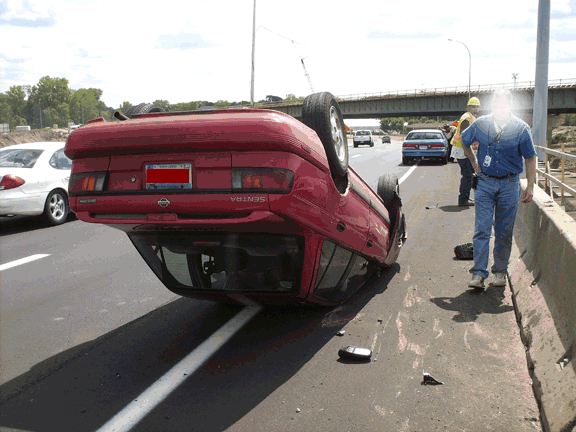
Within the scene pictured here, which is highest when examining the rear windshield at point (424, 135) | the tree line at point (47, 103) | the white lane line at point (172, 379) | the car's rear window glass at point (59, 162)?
the tree line at point (47, 103)

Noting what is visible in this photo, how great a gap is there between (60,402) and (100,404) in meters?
0.27

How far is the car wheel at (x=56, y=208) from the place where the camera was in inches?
423

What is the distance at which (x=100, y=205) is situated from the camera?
3631 millimetres

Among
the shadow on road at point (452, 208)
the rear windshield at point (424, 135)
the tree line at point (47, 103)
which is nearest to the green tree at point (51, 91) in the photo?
the tree line at point (47, 103)

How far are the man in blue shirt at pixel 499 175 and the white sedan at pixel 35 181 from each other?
811cm

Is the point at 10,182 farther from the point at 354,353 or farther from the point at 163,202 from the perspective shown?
the point at 354,353

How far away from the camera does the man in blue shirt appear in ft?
17.6

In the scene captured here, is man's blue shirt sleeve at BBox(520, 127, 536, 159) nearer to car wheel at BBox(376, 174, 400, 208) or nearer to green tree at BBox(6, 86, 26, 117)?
car wheel at BBox(376, 174, 400, 208)

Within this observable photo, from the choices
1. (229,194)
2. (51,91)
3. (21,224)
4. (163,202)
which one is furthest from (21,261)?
(51,91)

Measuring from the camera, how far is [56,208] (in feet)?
36.3

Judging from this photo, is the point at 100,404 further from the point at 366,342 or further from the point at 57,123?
Answer: the point at 57,123

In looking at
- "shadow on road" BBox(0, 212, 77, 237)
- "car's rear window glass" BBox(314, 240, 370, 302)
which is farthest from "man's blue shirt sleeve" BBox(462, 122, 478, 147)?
"shadow on road" BBox(0, 212, 77, 237)

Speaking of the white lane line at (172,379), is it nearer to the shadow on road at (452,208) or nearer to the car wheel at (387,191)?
the car wheel at (387,191)

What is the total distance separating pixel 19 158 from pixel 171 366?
8.63m
